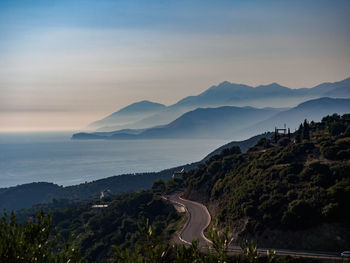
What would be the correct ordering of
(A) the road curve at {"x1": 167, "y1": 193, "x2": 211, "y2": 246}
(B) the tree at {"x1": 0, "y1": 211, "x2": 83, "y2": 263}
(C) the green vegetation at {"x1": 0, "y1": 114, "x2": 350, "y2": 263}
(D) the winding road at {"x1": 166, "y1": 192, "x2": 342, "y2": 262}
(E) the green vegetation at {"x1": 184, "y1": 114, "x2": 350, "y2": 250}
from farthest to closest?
(A) the road curve at {"x1": 167, "y1": 193, "x2": 211, "y2": 246} < (E) the green vegetation at {"x1": 184, "y1": 114, "x2": 350, "y2": 250} < (D) the winding road at {"x1": 166, "y1": 192, "x2": 342, "y2": 262} < (C) the green vegetation at {"x1": 0, "y1": 114, "x2": 350, "y2": 263} < (B) the tree at {"x1": 0, "y1": 211, "x2": 83, "y2": 263}

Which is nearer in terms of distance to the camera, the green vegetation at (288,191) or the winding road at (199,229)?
the winding road at (199,229)

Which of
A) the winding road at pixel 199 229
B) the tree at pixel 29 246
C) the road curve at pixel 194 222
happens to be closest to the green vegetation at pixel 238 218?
the tree at pixel 29 246

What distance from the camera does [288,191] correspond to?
3206 centimetres

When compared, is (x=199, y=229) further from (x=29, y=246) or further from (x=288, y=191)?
(x=29, y=246)

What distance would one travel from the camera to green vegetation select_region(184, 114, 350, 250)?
1093 inches

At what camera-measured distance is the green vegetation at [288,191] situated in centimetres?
2775

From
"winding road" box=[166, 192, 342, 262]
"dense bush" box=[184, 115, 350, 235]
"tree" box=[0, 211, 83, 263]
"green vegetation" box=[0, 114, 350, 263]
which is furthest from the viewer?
"dense bush" box=[184, 115, 350, 235]

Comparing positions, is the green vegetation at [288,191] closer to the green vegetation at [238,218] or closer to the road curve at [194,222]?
the green vegetation at [238,218]

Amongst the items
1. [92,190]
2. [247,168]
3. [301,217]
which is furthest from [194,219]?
[92,190]

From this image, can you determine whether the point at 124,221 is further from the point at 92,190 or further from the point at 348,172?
the point at 92,190

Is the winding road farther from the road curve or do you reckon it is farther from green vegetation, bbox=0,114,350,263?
green vegetation, bbox=0,114,350,263

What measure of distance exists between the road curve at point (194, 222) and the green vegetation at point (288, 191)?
1278 mm

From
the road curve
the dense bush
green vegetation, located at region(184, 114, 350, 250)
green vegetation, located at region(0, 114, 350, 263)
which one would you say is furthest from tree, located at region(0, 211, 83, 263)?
the dense bush

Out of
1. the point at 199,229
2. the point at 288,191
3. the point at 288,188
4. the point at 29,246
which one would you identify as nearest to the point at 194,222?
the point at 199,229
